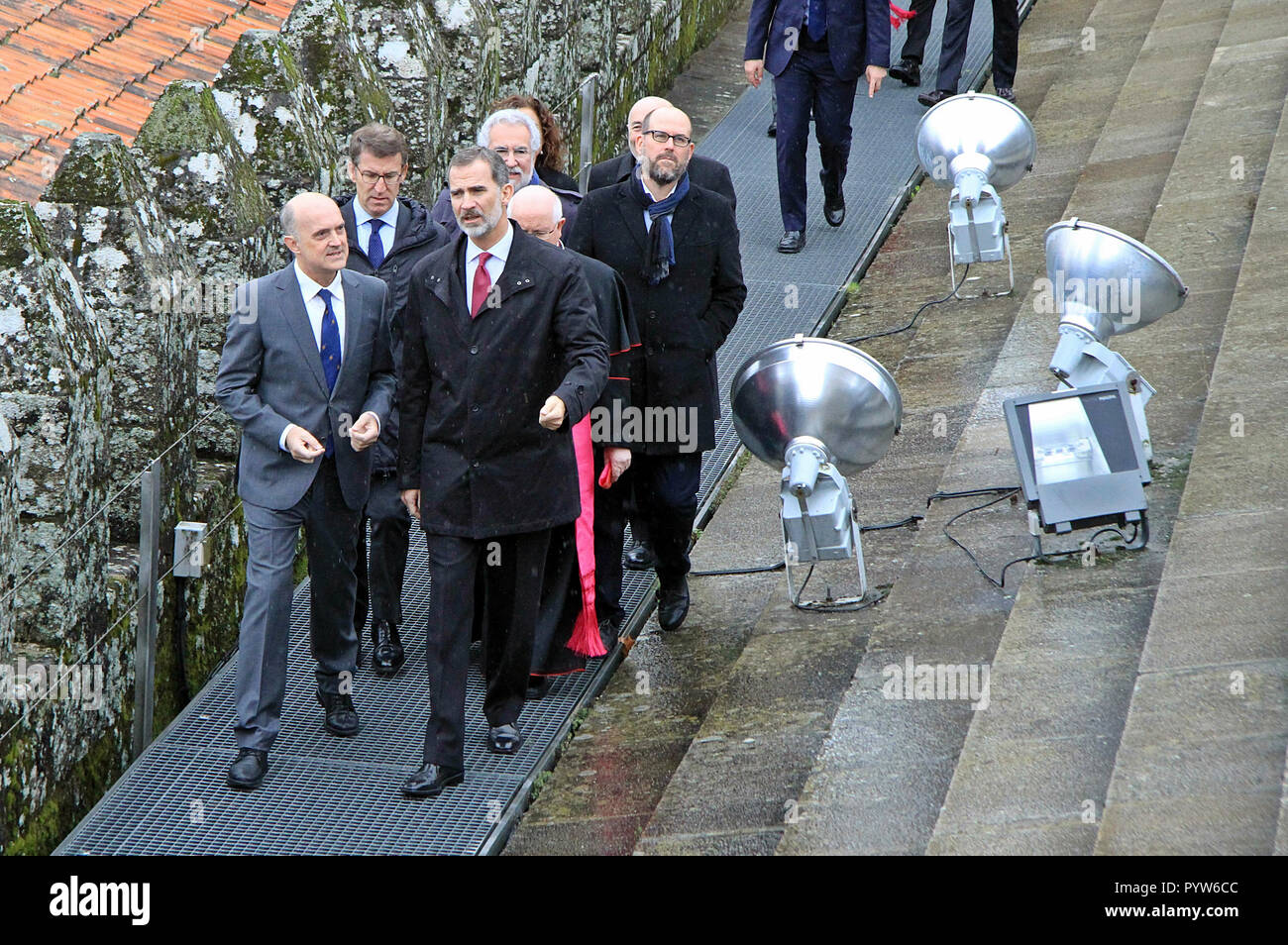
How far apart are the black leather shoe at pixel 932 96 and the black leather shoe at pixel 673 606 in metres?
5.99

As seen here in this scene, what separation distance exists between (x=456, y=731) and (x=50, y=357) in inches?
62.3

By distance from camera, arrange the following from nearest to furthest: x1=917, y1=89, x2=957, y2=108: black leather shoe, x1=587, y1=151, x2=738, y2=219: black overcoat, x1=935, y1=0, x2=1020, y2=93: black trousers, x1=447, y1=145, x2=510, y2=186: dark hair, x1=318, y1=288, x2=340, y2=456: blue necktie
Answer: x1=447, y1=145, x2=510, y2=186: dark hair, x1=318, y1=288, x2=340, y2=456: blue necktie, x1=587, y1=151, x2=738, y2=219: black overcoat, x1=935, y1=0, x2=1020, y2=93: black trousers, x1=917, y1=89, x2=957, y2=108: black leather shoe

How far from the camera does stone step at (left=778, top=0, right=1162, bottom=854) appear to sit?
4656mm

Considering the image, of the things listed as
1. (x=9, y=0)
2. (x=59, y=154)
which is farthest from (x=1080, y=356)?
(x=9, y=0)

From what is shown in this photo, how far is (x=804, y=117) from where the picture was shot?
30.7 feet

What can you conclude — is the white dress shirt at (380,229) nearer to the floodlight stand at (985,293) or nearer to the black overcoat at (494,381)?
the black overcoat at (494,381)

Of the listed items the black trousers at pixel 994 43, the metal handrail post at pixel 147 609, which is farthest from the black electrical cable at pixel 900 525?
the black trousers at pixel 994 43

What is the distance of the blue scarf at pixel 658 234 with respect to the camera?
19.5ft

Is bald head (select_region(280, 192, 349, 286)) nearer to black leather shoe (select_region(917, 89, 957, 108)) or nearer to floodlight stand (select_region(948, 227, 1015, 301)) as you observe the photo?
floodlight stand (select_region(948, 227, 1015, 301))

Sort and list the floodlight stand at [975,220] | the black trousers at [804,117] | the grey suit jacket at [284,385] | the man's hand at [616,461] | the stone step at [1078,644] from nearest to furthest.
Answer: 1. the stone step at [1078,644]
2. the grey suit jacket at [284,385]
3. the man's hand at [616,461]
4. the floodlight stand at [975,220]
5. the black trousers at [804,117]

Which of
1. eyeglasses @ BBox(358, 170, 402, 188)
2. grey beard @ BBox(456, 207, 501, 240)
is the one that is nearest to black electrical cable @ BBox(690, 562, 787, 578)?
eyeglasses @ BBox(358, 170, 402, 188)

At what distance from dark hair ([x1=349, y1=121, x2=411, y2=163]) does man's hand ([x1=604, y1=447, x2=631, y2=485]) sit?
3.95 ft

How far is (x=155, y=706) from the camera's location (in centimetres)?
575

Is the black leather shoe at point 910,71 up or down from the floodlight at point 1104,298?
up
